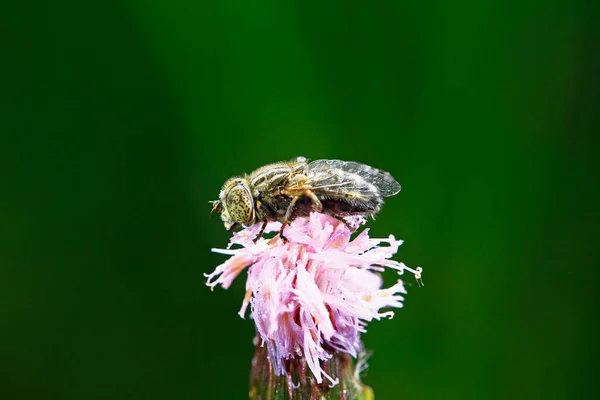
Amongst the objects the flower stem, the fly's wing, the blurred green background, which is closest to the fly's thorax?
the fly's wing

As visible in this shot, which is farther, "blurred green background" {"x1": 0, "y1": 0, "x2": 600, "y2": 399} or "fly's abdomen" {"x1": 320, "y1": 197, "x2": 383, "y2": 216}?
"blurred green background" {"x1": 0, "y1": 0, "x2": 600, "y2": 399}

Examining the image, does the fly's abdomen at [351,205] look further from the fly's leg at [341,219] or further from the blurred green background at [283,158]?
the blurred green background at [283,158]

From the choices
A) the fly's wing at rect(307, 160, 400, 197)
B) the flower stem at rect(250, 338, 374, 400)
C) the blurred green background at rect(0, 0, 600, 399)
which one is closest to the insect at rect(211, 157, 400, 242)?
the fly's wing at rect(307, 160, 400, 197)

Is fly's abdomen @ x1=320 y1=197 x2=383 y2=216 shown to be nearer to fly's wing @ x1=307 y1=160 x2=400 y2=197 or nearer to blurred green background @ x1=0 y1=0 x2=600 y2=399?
fly's wing @ x1=307 y1=160 x2=400 y2=197

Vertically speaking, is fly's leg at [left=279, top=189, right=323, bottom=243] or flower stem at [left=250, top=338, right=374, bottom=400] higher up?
fly's leg at [left=279, top=189, right=323, bottom=243]

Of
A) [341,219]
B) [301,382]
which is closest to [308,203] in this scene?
[341,219]

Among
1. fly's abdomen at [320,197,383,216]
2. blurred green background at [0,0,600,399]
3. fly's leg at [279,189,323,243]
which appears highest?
blurred green background at [0,0,600,399]

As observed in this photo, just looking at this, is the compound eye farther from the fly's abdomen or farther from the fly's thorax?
the fly's abdomen

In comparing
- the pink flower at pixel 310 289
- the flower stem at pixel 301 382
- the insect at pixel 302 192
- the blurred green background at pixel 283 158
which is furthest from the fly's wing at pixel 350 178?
the blurred green background at pixel 283 158
